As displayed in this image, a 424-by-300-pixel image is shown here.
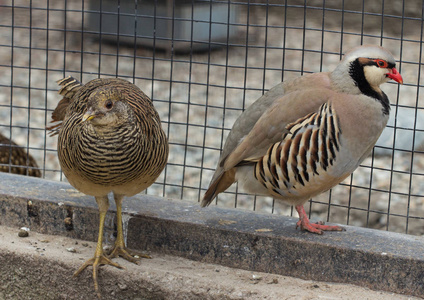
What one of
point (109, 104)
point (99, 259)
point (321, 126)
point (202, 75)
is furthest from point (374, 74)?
point (202, 75)

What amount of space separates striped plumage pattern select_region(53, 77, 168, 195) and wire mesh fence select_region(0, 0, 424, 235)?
151cm

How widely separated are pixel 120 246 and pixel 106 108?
3.36ft

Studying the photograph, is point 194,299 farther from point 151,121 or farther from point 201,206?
point 151,121

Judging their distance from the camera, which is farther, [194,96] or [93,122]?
[194,96]

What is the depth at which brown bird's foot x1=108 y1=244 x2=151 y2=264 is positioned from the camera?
13.6ft

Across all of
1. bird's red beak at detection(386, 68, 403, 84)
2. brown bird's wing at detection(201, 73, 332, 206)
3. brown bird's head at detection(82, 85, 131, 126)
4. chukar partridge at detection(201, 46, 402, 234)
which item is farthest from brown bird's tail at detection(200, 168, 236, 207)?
bird's red beak at detection(386, 68, 403, 84)

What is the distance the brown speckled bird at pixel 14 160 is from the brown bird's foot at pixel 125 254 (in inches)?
69.6

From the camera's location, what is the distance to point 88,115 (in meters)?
3.54

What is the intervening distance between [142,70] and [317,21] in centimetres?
492

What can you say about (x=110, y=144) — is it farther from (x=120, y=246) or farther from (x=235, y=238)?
(x=235, y=238)

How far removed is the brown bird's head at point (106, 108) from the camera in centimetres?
358

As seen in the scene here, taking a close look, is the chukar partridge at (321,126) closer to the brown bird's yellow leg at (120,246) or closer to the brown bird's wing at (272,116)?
the brown bird's wing at (272,116)

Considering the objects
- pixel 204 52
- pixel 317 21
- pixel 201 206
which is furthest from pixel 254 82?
pixel 201 206

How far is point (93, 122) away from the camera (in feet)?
11.8
